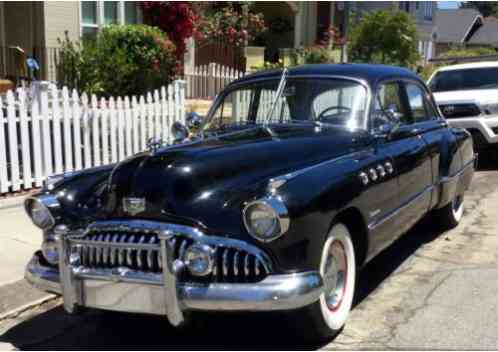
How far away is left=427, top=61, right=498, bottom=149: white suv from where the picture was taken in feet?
33.0

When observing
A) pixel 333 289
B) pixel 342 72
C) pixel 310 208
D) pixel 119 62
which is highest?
pixel 342 72

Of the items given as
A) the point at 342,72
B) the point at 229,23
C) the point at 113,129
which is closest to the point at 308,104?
the point at 342,72

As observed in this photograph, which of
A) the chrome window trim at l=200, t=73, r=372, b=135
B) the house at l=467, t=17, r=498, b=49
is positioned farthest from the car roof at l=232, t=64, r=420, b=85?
the house at l=467, t=17, r=498, b=49

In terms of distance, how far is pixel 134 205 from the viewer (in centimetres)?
370

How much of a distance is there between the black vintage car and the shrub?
629cm

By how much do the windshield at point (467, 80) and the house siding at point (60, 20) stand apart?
7.11 m

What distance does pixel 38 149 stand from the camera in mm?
7590

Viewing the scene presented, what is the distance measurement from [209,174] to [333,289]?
1.10 metres

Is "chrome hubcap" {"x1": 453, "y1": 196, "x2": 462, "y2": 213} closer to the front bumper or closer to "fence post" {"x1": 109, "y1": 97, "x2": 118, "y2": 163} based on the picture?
the front bumper

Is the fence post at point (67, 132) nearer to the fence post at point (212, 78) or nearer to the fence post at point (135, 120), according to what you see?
the fence post at point (135, 120)

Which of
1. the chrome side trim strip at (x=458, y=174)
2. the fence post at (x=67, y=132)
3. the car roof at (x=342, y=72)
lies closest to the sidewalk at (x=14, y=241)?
the fence post at (x=67, y=132)

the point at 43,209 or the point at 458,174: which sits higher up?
the point at 43,209

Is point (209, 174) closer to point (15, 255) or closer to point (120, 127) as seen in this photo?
point (15, 255)

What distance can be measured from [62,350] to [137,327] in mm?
523
